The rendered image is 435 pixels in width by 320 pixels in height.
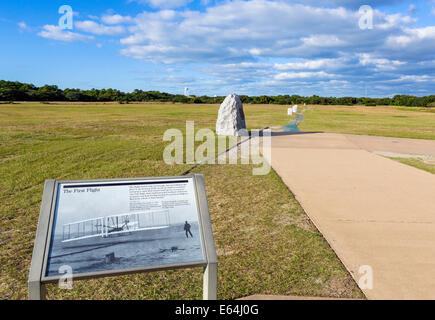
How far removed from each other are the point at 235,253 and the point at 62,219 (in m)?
2.39

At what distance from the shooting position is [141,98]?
3246 inches

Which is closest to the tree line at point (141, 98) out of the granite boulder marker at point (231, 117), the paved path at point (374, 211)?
the granite boulder marker at point (231, 117)

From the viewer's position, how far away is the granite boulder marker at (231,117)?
17.0m

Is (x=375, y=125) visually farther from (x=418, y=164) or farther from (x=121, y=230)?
(x=121, y=230)

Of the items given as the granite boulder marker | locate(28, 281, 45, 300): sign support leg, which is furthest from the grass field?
the granite boulder marker

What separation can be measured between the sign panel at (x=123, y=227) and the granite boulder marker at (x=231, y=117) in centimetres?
1386

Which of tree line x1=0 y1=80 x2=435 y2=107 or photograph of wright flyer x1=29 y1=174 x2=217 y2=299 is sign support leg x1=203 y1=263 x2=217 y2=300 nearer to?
photograph of wright flyer x1=29 y1=174 x2=217 y2=299

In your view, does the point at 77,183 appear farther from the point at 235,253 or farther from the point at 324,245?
the point at 324,245

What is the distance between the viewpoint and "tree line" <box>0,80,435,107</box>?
6538 centimetres

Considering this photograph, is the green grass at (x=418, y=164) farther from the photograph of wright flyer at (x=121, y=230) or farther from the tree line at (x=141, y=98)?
the tree line at (x=141, y=98)
